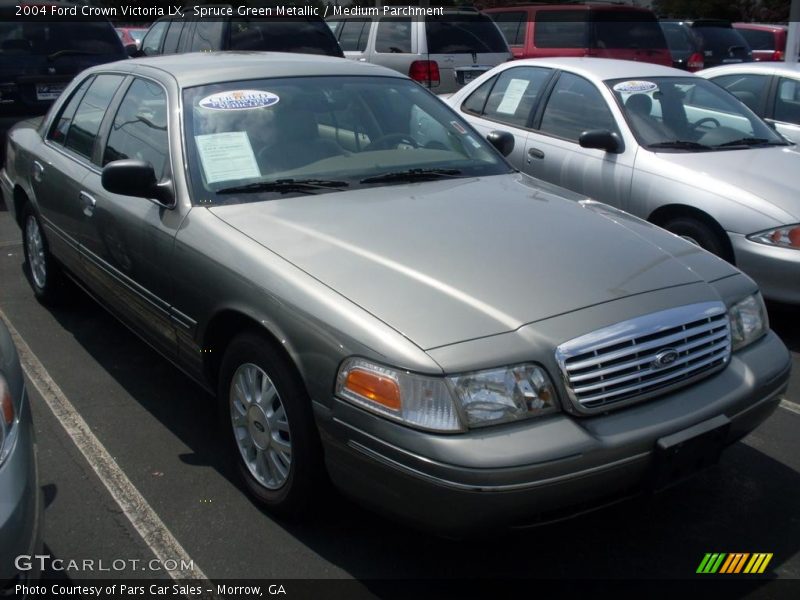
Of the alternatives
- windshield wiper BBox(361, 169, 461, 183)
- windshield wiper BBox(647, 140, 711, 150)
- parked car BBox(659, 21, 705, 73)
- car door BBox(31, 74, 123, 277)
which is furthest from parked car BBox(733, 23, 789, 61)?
car door BBox(31, 74, 123, 277)

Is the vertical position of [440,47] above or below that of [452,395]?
above

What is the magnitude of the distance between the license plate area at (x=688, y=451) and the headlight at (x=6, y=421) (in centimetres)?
195

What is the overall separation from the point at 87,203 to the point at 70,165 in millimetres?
509

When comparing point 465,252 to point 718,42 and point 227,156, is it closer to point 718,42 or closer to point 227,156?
point 227,156


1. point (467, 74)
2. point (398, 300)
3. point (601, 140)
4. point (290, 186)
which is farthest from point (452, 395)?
point (467, 74)

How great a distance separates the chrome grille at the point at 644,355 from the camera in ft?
9.41

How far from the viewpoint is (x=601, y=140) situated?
6148 millimetres

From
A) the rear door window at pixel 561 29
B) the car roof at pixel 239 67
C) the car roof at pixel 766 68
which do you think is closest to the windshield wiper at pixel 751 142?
the car roof at pixel 766 68

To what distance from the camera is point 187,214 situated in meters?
3.80

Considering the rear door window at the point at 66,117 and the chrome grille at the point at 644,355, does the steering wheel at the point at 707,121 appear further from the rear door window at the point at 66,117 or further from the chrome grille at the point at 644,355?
the rear door window at the point at 66,117

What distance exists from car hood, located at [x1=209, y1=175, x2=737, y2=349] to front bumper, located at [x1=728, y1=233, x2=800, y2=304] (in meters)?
1.68

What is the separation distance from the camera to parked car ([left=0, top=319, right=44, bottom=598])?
7.71ft

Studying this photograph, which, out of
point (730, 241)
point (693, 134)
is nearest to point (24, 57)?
point (693, 134)

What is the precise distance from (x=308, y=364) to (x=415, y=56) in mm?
9212
